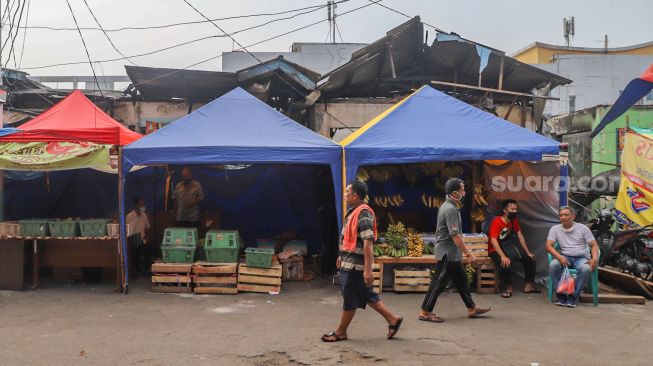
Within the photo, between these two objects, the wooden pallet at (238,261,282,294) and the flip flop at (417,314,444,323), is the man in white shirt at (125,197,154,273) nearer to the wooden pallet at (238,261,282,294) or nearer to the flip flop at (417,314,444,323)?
the wooden pallet at (238,261,282,294)

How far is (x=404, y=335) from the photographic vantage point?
20.4ft

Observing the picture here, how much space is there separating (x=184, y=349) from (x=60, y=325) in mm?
2009

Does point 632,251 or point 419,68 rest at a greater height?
point 419,68

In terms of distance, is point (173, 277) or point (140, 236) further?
point (140, 236)

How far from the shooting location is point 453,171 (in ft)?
35.1

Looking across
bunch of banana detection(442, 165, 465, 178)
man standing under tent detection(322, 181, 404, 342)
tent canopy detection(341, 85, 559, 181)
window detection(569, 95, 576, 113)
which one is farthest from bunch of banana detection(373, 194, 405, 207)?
window detection(569, 95, 576, 113)

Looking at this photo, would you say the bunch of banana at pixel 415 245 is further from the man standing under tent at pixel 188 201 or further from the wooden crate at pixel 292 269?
the man standing under tent at pixel 188 201

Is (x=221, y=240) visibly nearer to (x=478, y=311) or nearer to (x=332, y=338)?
(x=332, y=338)

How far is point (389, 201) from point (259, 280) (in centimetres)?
330

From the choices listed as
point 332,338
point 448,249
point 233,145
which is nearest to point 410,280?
point 448,249

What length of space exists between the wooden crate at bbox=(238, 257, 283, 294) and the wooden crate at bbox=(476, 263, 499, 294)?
10.6 ft

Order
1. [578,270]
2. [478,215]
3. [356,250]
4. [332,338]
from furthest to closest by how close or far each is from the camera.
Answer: [478,215]
[578,270]
[332,338]
[356,250]

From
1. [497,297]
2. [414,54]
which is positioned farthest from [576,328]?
[414,54]

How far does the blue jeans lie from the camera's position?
7679 mm
